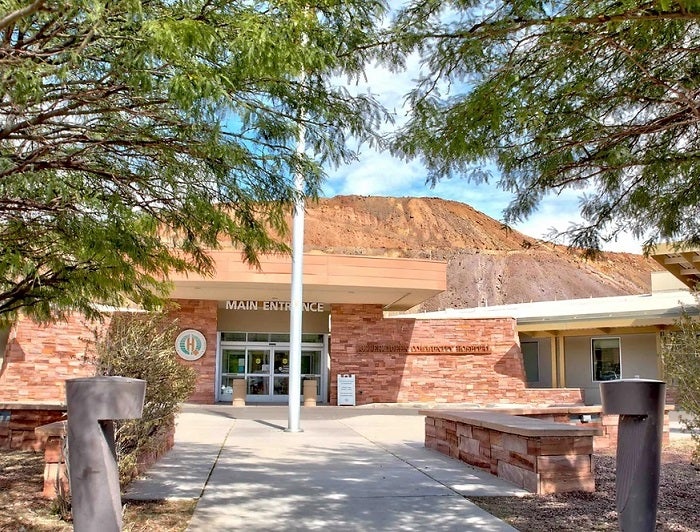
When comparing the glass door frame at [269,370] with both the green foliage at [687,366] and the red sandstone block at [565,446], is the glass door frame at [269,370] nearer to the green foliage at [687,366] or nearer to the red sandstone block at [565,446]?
the red sandstone block at [565,446]

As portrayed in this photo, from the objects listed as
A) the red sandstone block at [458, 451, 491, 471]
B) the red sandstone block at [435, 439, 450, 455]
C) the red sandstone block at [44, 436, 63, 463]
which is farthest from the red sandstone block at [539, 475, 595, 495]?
the red sandstone block at [44, 436, 63, 463]

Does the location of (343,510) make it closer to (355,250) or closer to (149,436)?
(149,436)

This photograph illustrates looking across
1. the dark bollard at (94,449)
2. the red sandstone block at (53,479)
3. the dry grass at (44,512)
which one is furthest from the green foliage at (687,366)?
the red sandstone block at (53,479)

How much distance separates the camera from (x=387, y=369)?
82.4 feet

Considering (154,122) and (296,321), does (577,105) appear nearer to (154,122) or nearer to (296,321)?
(154,122)

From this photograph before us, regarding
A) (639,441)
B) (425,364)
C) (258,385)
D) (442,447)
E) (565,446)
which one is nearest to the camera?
(639,441)

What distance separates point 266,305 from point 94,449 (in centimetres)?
2245

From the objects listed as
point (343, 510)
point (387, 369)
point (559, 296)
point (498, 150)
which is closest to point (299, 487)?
point (343, 510)

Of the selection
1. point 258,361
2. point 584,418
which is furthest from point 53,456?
point 258,361

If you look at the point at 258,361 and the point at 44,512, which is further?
the point at 258,361

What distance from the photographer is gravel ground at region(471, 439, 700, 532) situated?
6172mm

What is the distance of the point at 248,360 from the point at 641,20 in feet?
76.8

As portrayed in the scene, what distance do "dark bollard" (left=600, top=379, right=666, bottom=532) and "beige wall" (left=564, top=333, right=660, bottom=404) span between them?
76.6ft

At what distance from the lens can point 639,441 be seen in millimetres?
4184
